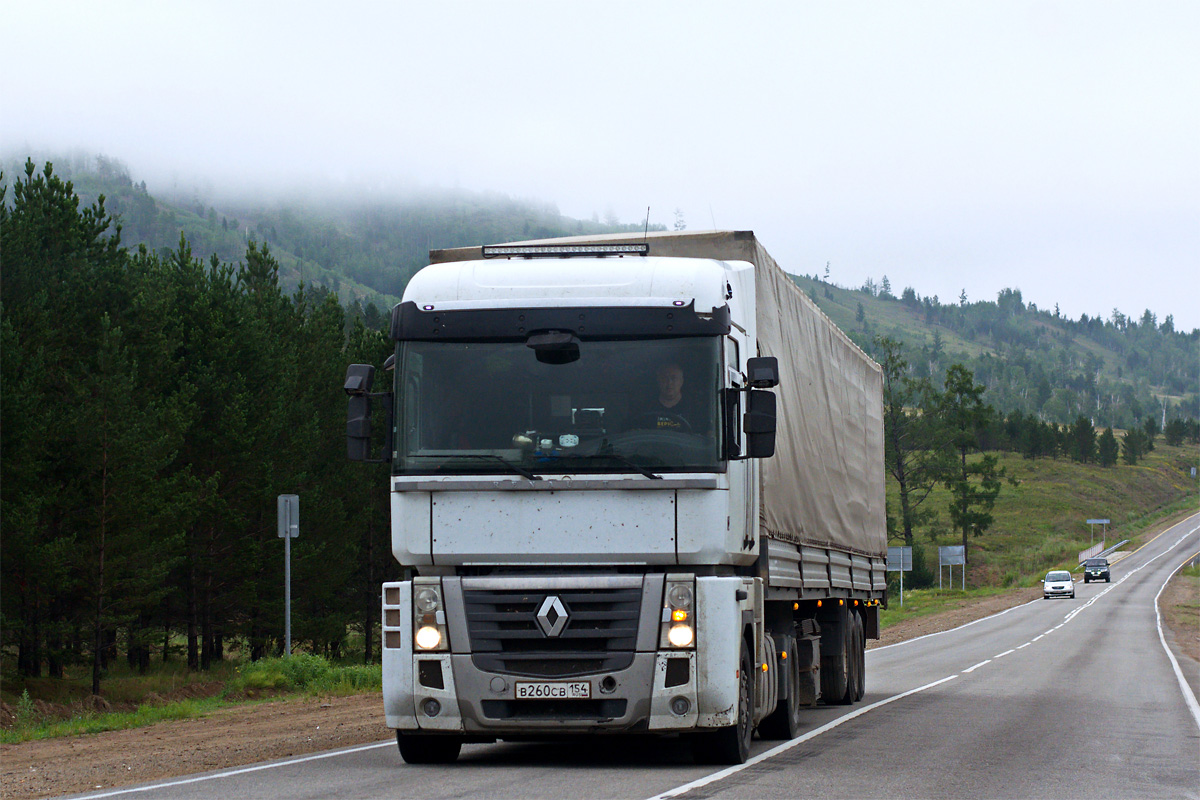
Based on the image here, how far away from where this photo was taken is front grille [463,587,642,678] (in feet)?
31.1

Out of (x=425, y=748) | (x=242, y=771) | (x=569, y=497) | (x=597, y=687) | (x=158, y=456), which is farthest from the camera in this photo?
(x=158, y=456)

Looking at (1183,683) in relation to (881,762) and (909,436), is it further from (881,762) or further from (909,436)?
(909,436)

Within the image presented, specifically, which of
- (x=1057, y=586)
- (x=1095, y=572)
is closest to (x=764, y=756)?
(x=1057, y=586)

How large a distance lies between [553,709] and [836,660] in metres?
7.87

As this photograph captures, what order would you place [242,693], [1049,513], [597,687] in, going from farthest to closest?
1. [1049,513]
2. [242,693]
3. [597,687]

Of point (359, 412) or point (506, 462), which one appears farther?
point (359, 412)

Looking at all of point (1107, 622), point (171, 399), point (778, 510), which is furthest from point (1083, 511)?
point (778, 510)

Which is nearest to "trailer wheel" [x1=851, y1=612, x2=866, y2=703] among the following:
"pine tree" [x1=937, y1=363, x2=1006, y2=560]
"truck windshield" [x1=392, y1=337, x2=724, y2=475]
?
"truck windshield" [x1=392, y1=337, x2=724, y2=475]

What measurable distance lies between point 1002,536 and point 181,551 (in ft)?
380

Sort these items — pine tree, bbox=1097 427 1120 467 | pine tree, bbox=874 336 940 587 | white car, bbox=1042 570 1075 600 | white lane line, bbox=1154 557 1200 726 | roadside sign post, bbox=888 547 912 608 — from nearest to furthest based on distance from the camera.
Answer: white lane line, bbox=1154 557 1200 726, roadside sign post, bbox=888 547 912 608, white car, bbox=1042 570 1075 600, pine tree, bbox=874 336 940 587, pine tree, bbox=1097 427 1120 467

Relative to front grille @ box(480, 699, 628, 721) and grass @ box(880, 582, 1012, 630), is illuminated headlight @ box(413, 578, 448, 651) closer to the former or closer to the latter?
front grille @ box(480, 699, 628, 721)

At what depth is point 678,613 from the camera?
31.2ft

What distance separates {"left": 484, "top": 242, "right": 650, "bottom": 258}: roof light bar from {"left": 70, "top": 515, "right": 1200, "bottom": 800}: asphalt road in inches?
159

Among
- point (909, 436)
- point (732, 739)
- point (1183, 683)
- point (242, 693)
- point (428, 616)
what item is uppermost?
point (909, 436)
